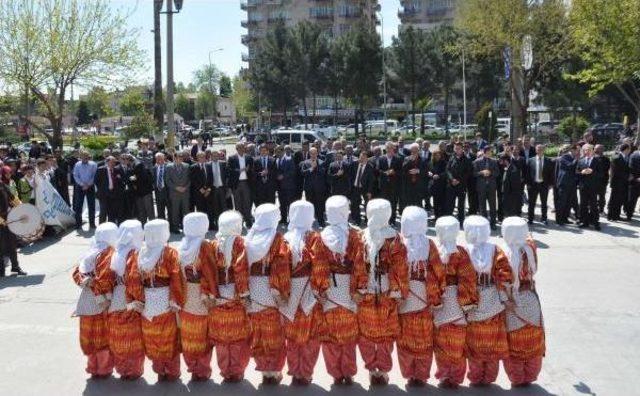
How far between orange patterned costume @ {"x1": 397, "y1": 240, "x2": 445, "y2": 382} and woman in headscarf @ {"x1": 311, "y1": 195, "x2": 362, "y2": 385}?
0.43m

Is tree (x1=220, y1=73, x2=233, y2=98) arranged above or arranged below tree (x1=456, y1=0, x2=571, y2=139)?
above

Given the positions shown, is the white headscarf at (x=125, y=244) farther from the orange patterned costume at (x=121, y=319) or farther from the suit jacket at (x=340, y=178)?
the suit jacket at (x=340, y=178)

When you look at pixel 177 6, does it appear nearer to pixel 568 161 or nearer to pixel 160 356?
pixel 568 161

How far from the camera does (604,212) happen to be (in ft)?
51.9

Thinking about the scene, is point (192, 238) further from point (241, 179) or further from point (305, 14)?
point (305, 14)

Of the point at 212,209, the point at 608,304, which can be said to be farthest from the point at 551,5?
the point at 608,304

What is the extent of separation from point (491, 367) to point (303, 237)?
1981 millimetres

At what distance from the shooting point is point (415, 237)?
233 inches

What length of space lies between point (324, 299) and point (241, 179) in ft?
29.9

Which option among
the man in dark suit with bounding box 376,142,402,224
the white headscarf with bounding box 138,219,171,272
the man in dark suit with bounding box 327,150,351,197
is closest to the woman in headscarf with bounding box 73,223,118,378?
the white headscarf with bounding box 138,219,171,272

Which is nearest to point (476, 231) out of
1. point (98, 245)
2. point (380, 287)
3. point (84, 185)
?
point (380, 287)

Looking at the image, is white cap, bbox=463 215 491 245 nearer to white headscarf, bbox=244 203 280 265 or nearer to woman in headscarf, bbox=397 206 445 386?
woman in headscarf, bbox=397 206 445 386

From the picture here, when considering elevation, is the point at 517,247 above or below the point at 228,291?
above

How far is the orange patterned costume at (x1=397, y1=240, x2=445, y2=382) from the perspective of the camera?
5773 millimetres
